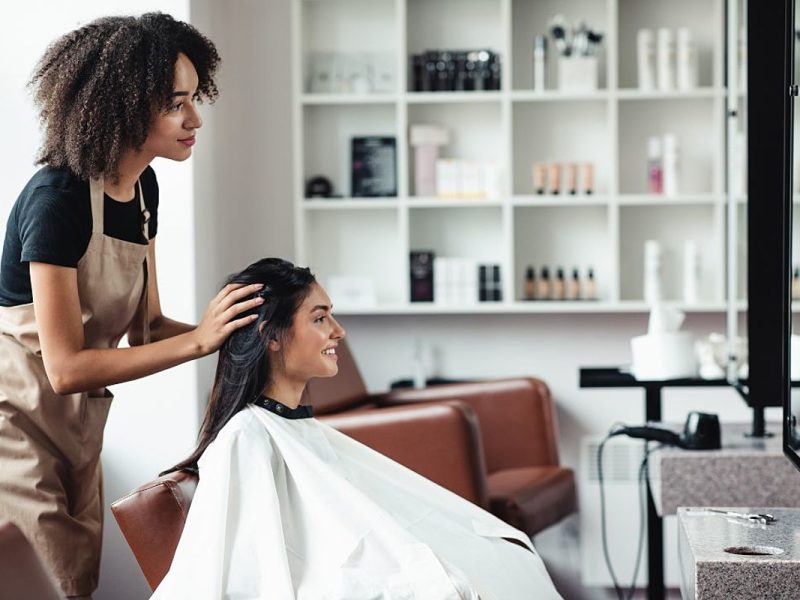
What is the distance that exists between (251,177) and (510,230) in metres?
0.96

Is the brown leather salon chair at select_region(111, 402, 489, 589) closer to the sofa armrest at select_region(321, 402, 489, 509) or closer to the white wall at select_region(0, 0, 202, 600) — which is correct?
the sofa armrest at select_region(321, 402, 489, 509)

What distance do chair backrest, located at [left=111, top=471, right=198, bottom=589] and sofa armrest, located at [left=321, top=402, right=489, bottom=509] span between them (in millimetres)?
1023

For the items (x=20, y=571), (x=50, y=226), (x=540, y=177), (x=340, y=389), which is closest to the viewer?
(x=20, y=571)

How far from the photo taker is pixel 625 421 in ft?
13.2

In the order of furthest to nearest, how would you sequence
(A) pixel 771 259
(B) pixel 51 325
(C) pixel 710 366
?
(C) pixel 710 366 < (A) pixel 771 259 < (B) pixel 51 325

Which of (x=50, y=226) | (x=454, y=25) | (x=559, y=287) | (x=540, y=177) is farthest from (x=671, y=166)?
(x=50, y=226)

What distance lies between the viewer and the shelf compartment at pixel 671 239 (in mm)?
3918

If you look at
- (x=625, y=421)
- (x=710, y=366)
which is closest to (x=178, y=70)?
(x=710, y=366)

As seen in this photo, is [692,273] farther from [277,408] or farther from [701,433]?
[277,408]

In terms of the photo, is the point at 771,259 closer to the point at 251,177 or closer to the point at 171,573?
the point at 171,573

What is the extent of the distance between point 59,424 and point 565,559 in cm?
247

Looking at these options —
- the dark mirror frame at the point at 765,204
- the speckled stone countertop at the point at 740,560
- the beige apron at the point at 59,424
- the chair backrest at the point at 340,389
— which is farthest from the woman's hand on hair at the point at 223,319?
the chair backrest at the point at 340,389

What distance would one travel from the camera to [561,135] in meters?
3.96

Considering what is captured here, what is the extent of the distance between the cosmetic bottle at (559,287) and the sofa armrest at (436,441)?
1066 mm
